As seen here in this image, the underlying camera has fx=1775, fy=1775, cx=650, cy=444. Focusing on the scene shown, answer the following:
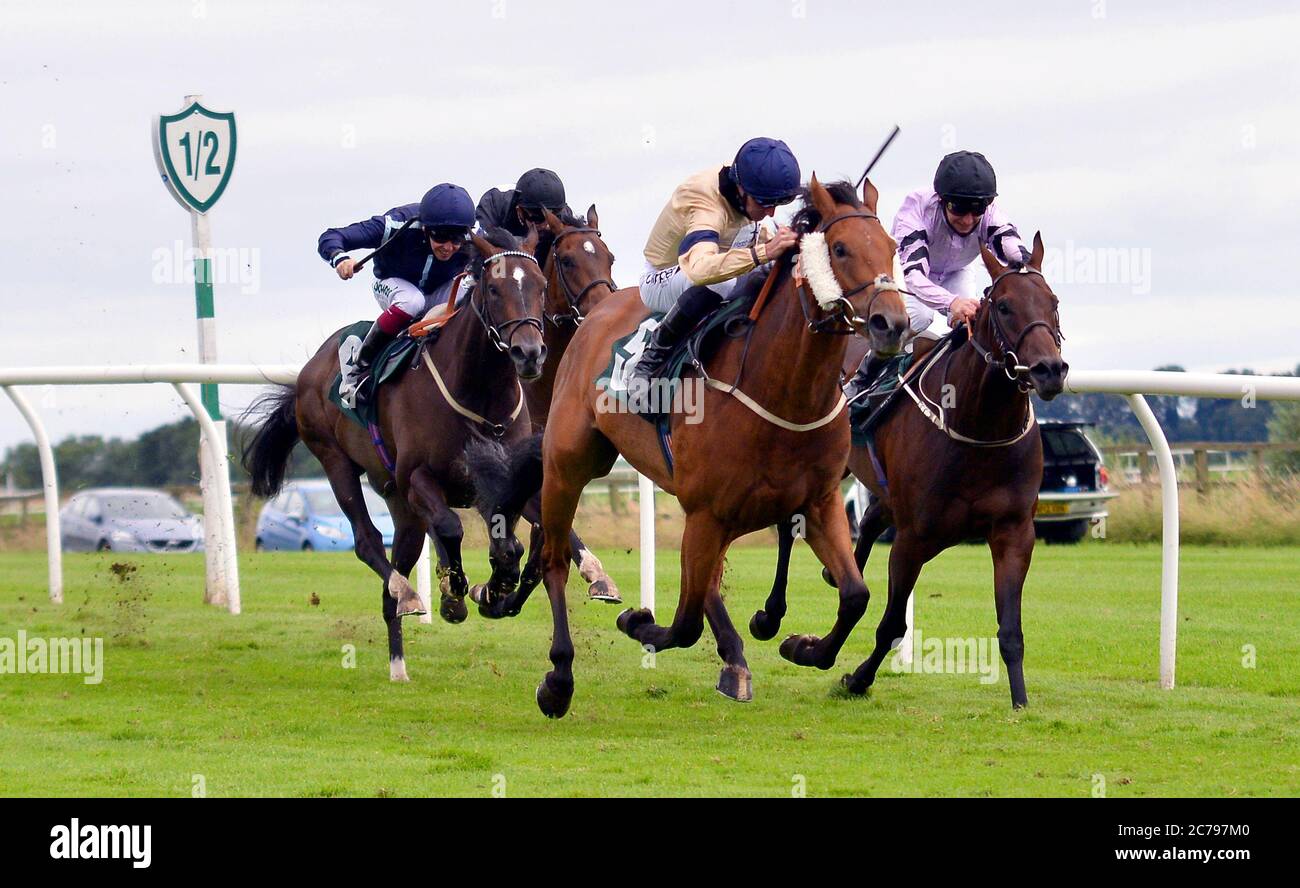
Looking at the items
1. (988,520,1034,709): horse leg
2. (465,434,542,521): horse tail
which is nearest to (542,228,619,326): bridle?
(465,434,542,521): horse tail

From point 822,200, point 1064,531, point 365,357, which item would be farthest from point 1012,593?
point 1064,531

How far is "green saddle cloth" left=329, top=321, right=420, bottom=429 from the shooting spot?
8.26 metres

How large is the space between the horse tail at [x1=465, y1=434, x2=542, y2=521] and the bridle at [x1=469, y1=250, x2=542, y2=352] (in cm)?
45

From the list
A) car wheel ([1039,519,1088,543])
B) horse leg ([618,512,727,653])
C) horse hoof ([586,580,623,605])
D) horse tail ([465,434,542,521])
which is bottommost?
car wheel ([1039,519,1088,543])

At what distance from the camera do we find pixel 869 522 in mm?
8383

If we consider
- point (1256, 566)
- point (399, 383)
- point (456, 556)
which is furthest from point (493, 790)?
point (1256, 566)

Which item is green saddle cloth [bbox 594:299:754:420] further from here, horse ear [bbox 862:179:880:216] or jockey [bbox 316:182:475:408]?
jockey [bbox 316:182:475:408]

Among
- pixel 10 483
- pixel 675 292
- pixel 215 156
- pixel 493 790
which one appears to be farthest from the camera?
pixel 10 483

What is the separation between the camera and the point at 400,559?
879cm

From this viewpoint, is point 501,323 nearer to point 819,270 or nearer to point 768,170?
point 768,170

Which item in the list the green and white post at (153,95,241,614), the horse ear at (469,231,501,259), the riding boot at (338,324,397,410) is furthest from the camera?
the green and white post at (153,95,241,614)

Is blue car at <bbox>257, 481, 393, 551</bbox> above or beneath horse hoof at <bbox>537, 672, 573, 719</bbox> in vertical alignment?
beneath
